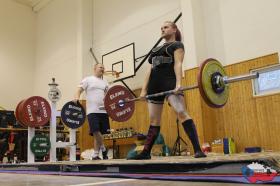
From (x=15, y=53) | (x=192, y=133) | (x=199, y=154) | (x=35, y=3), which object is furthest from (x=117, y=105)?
(x=35, y=3)

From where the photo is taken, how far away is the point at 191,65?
5.75 metres

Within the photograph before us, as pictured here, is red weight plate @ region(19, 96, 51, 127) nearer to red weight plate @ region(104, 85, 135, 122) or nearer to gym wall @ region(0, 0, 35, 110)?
red weight plate @ region(104, 85, 135, 122)

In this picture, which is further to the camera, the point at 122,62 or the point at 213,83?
the point at 122,62

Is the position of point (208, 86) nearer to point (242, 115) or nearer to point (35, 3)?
point (242, 115)

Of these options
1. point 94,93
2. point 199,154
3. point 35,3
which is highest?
point 35,3

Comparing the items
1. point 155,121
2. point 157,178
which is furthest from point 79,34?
point 157,178

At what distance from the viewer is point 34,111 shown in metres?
4.46

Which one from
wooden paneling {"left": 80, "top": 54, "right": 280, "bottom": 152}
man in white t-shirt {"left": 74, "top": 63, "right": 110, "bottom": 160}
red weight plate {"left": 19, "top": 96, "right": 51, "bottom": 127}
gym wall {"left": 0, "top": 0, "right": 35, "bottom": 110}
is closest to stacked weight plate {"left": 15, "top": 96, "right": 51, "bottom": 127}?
red weight plate {"left": 19, "top": 96, "right": 51, "bottom": 127}

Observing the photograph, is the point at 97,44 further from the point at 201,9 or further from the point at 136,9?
the point at 201,9

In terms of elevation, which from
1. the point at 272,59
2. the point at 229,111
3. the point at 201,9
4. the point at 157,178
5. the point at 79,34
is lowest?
the point at 157,178

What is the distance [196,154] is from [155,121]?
468 mm

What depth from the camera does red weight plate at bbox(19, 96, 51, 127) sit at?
435cm

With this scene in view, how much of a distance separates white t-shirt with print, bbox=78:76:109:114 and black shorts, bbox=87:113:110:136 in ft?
0.17

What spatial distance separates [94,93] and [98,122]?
0.37m
